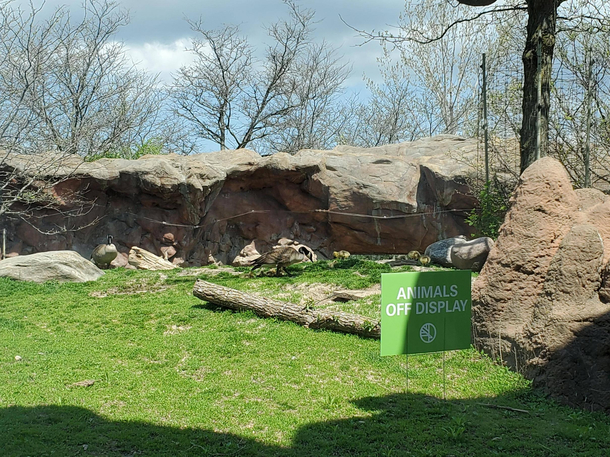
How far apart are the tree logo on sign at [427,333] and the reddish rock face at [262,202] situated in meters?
12.5

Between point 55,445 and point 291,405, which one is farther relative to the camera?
point 291,405

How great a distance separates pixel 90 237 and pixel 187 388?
42.1 ft

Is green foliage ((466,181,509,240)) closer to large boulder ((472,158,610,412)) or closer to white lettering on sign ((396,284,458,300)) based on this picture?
large boulder ((472,158,610,412))

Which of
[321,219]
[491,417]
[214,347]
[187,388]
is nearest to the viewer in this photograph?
[491,417]

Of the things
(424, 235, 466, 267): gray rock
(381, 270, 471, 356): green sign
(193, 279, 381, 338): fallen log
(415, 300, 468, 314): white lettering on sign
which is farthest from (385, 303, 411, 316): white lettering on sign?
(424, 235, 466, 267): gray rock

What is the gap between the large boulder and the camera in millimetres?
6000

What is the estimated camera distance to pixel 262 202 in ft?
66.6

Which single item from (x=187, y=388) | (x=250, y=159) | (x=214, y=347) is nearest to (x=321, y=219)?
(x=250, y=159)

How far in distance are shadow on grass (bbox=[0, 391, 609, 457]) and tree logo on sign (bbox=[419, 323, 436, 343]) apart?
0.68m

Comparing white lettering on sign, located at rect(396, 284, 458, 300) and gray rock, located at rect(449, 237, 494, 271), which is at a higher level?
gray rock, located at rect(449, 237, 494, 271)

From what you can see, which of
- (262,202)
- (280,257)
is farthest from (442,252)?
(262,202)

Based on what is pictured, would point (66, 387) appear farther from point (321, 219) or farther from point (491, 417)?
point (321, 219)

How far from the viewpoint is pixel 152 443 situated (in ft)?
16.8

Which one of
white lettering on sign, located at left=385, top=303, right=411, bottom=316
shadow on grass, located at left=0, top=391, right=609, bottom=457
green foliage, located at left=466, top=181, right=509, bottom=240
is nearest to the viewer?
shadow on grass, located at left=0, top=391, right=609, bottom=457
